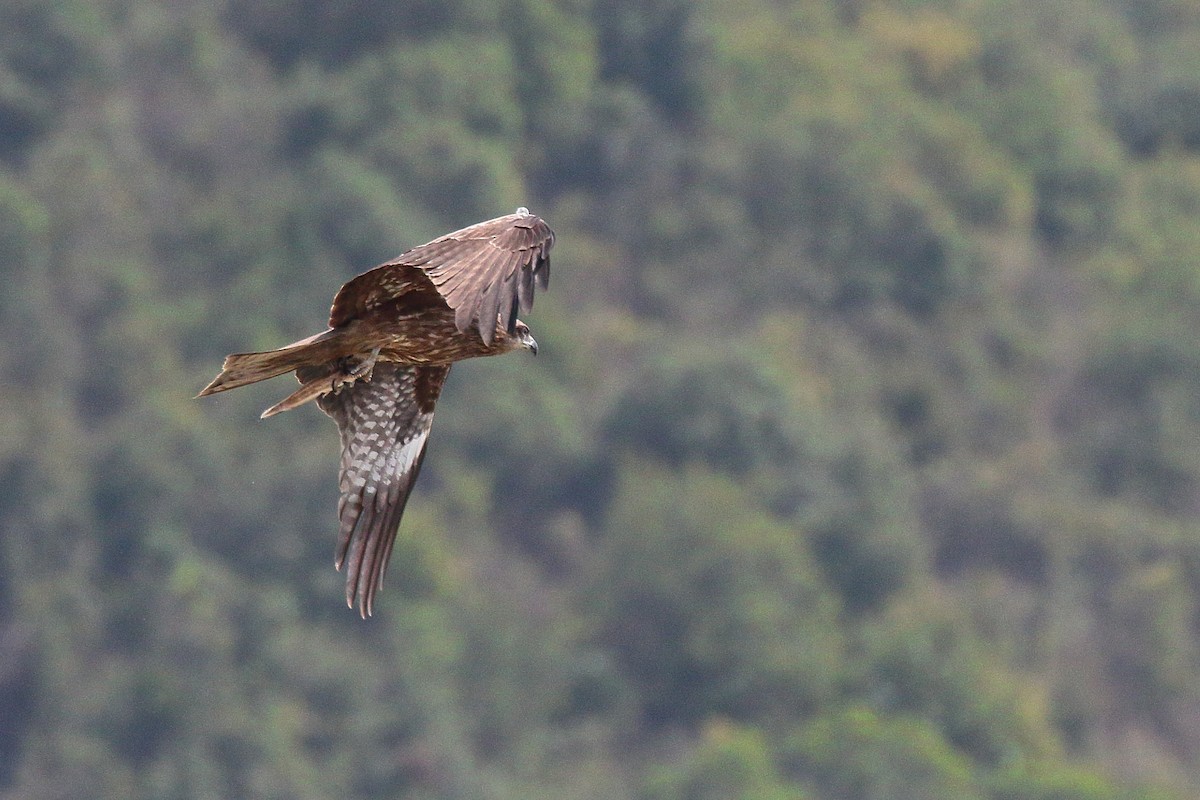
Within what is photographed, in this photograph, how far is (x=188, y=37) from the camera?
52531mm

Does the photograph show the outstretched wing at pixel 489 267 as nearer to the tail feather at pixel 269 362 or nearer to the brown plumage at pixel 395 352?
the brown plumage at pixel 395 352

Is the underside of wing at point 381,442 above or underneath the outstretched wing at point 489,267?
above

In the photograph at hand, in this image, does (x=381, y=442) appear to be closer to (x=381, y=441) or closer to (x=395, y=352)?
(x=381, y=441)

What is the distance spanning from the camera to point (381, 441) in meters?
12.0

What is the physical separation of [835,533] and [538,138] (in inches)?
401

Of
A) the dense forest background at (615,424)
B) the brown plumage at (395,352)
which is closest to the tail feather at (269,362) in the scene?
the brown plumage at (395,352)

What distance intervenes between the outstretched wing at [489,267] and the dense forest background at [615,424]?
28.8 metres

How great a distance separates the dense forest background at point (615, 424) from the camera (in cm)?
4091

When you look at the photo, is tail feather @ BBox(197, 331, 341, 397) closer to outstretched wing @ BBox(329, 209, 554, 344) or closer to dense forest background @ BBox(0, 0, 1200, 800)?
outstretched wing @ BBox(329, 209, 554, 344)

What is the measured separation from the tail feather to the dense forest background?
2780 centimetres

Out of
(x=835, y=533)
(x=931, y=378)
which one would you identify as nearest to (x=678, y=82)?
(x=931, y=378)

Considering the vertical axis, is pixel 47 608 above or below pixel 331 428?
below

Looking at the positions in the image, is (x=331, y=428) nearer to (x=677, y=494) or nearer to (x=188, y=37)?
(x=677, y=494)

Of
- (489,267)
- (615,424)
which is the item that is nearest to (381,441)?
(489,267)
